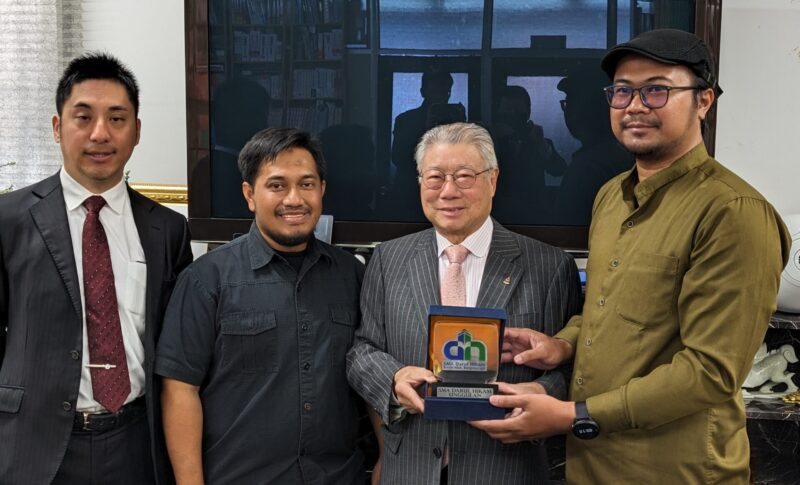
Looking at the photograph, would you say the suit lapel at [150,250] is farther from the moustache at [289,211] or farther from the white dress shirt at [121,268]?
the moustache at [289,211]

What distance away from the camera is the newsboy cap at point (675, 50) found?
5.08 ft

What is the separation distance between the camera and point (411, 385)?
1.66m

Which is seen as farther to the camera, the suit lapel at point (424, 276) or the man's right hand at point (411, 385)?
the suit lapel at point (424, 276)

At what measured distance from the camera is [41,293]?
174 centimetres

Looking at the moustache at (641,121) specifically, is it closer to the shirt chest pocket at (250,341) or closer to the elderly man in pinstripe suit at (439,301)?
the elderly man in pinstripe suit at (439,301)

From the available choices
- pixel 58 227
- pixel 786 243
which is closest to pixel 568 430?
pixel 786 243

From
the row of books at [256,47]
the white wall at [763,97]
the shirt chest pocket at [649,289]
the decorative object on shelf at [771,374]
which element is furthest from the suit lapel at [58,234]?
the white wall at [763,97]

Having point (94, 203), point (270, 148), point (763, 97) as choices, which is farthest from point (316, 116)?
point (763, 97)

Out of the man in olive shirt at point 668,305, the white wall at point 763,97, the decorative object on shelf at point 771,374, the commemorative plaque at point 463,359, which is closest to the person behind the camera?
the man in olive shirt at point 668,305

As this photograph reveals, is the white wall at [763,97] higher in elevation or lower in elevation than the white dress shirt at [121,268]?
higher

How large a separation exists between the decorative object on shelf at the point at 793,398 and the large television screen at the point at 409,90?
33.9 inches

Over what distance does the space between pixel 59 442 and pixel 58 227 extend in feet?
1.65

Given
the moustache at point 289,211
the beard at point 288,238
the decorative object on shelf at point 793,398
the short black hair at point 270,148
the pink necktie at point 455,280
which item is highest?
the short black hair at point 270,148

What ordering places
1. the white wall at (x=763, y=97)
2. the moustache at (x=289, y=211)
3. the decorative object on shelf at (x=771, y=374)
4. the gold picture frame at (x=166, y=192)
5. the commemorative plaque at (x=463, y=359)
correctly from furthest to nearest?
the gold picture frame at (x=166, y=192)
the white wall at (x=763, y=97)
the decorative object on shelf at (x=771, y=374)
the moustache at (x=289, y=211)
the commemorative plaque at (x=463, y=359)
